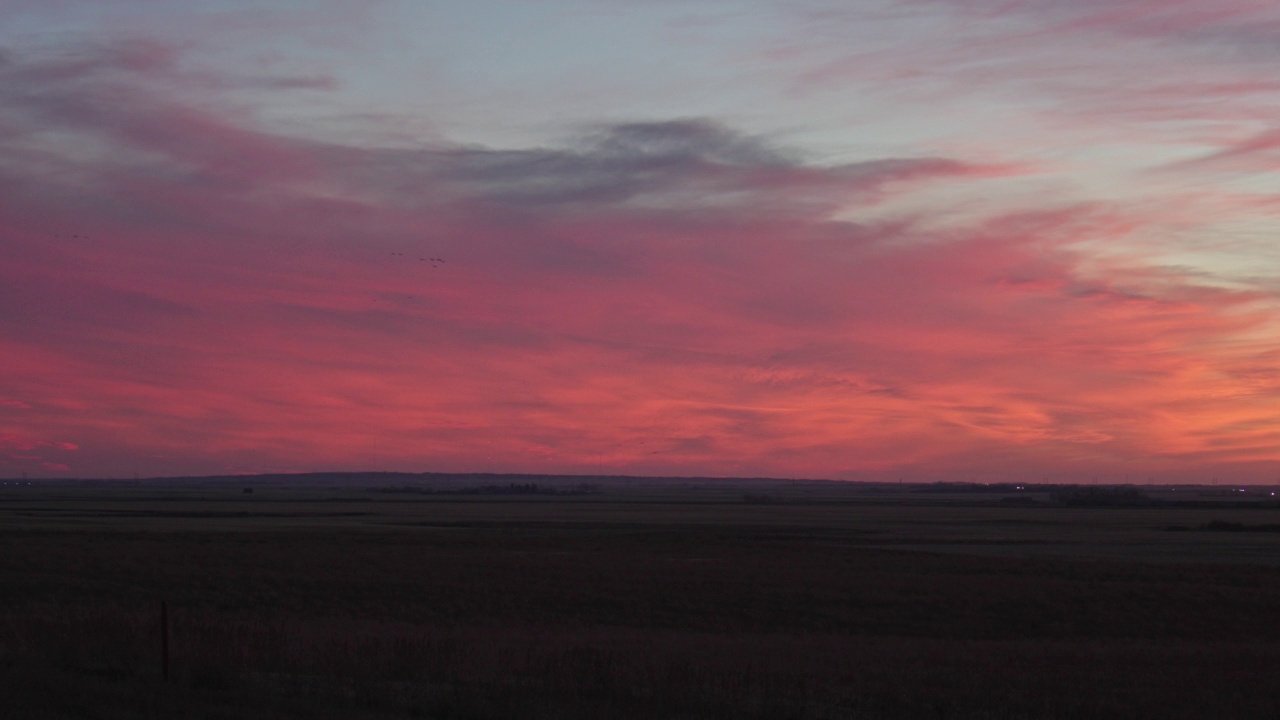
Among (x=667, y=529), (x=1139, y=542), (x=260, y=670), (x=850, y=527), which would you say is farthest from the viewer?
(x=850, y=527)

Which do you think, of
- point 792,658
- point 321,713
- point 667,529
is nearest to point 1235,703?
point 792,658

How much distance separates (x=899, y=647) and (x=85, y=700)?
18.8m

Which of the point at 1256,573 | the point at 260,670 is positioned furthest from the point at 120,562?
the point at 1256,573

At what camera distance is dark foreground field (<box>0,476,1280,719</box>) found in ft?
49.8

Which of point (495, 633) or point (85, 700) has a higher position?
point (85, 700)

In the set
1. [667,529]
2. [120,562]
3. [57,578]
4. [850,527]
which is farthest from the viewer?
[850,527]

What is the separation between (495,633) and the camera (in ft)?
90.4

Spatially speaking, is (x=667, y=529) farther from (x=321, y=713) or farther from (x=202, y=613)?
(x=321, y=713)

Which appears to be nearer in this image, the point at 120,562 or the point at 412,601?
the point at 412,601

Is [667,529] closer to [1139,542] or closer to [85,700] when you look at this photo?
[1139,542]

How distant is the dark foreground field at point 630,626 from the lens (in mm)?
15180

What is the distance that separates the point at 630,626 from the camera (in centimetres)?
3112

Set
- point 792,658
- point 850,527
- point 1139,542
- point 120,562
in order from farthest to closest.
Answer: point 850,527 < point 1139,542 < point 120,562 < point 792,658

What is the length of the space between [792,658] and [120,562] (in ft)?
96.6
